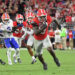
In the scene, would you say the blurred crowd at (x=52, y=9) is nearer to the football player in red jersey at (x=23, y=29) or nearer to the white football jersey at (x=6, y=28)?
the football player in red jersey at (x=23, y=29)

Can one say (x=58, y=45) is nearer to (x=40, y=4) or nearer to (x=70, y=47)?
(x=70, y=47)

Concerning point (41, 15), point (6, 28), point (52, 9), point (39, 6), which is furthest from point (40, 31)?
point (39, 6)

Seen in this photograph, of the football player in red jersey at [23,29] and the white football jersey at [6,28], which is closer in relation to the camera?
the white football jersey at [6,28]

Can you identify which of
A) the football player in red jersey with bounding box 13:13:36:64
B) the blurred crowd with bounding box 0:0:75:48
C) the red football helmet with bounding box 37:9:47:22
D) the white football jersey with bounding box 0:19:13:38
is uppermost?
the red football helmet with bounding box 37:9:47:22

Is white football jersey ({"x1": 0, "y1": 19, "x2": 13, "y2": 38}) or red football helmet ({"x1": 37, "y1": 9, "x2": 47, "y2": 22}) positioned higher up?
red football helmet ({"x1": 37, "y1": 9, "x2": 47, "y2": 22})

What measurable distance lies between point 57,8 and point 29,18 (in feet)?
42.5

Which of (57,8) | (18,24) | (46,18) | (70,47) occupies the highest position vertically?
(46,18)

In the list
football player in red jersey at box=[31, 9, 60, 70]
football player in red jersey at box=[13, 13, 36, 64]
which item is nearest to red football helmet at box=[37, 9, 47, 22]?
football player in red jersey at box=[31, 9, 60, 70]

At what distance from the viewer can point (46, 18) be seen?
1248 centimetres

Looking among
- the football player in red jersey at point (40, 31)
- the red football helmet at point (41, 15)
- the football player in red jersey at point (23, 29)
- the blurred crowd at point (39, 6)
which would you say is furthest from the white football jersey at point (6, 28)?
the blurred crowd at point (39, 6)

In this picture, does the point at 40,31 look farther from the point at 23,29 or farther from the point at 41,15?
the point at 23,29

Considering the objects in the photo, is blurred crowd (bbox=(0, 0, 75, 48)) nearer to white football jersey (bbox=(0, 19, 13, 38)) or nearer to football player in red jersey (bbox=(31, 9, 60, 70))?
white football jersey (bbox=(0, 19, 13, 38))

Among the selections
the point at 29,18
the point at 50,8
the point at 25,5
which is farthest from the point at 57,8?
the point at 29,18

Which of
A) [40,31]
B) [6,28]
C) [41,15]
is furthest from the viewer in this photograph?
[6,28]
